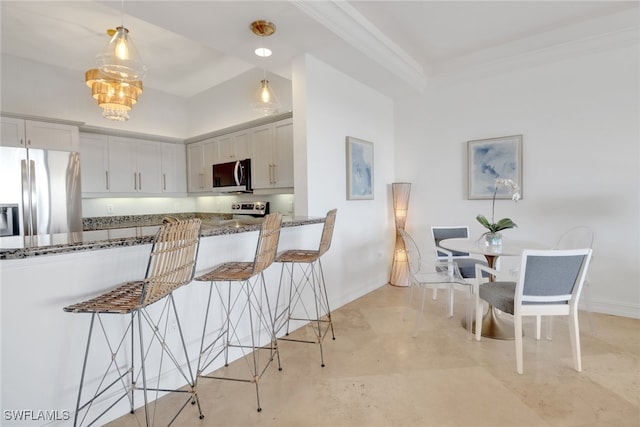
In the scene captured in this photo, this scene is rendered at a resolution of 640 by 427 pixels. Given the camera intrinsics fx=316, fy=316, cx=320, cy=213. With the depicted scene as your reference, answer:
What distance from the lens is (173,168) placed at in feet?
16.7

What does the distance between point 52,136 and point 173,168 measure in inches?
65.0

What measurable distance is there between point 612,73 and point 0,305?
498 centimetres

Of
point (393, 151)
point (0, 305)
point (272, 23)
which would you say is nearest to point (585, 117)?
point (393, 151)

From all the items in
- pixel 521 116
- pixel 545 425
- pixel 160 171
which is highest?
pixel 521 116

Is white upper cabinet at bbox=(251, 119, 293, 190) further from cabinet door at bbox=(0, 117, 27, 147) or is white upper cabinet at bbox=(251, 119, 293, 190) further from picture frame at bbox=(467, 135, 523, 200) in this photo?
cabinet door at bbox=(0, 117, 27, 147)

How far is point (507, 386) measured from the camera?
2023 mm

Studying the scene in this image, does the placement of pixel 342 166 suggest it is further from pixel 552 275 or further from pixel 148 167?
pixel 148 167

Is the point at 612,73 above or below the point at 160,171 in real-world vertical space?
above

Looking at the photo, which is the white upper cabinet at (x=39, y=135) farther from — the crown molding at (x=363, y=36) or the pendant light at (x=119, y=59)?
the crown molding at (x=363, y=36)

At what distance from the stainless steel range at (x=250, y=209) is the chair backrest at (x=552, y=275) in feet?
10.1

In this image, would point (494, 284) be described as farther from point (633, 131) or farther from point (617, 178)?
point (633, 131)

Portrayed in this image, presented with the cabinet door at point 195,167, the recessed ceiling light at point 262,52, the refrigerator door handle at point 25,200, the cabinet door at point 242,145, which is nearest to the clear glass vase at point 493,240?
the recessed ceiling light at point 262,52

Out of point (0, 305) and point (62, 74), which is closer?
point (0, 305)

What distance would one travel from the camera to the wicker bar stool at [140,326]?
139 cm
